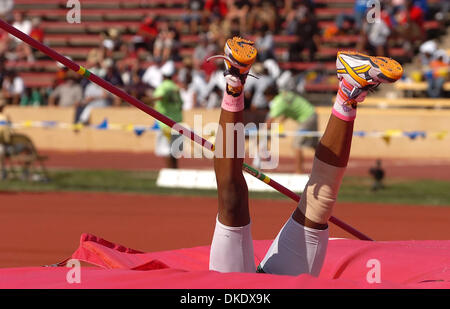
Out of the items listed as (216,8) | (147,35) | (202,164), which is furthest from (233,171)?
(216,8)

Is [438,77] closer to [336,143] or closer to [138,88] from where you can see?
[138,88]

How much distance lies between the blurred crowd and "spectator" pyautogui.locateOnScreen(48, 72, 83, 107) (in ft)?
0.07

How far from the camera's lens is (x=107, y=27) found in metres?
22.6

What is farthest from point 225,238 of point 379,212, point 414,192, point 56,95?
point 56,95

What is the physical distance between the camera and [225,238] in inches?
169

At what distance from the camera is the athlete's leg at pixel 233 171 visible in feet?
13.3

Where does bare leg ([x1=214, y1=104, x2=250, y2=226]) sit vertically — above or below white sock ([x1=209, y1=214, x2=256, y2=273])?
above

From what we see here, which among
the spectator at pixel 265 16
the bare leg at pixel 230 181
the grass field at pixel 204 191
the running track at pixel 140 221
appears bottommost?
the grass field at pixel 204 191

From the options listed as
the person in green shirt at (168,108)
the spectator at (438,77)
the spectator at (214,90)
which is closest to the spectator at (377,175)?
the person in green shirt at (168,108)

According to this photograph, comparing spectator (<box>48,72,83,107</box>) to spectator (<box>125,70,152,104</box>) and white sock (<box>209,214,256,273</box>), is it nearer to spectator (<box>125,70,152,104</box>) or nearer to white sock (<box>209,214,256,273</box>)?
spectator (<box>125,70,152,104</box>)

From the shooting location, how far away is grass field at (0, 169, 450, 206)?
11.5m

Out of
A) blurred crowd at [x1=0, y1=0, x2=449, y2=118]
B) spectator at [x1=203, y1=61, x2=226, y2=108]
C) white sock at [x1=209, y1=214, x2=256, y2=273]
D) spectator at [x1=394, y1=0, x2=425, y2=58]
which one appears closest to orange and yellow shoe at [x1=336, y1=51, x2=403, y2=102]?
white sock at [x1=209, y1=214, x2=256, y2=273]

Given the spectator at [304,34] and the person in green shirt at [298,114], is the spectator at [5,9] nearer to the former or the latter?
the spectator at [304,34]

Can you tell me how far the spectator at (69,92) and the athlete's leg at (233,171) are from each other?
1456 centimetres
